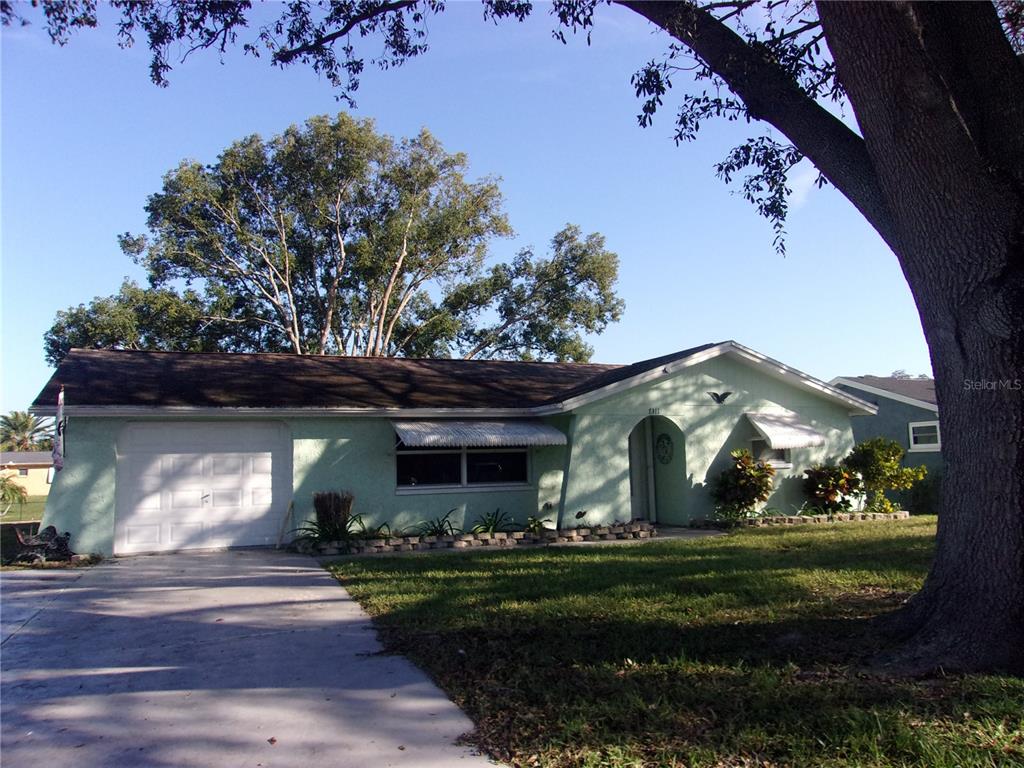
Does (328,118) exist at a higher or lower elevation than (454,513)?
higher

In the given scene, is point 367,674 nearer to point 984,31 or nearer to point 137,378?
point 984,31

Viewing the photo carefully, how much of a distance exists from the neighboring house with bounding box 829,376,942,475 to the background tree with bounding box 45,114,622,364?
1103 centimetres

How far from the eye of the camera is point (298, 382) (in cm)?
1520

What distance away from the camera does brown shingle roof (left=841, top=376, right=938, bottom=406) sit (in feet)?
76.4

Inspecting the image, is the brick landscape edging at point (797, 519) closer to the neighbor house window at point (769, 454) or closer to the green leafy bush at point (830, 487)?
the green leafy bush at point (830, 487)

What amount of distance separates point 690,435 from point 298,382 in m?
8.03

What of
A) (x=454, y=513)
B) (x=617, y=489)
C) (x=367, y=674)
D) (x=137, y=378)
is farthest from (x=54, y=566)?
(x=617, y=489)

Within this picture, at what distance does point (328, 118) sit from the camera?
28.2 meters

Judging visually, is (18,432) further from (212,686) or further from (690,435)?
(212,686)

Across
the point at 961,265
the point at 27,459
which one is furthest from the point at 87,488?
the point at 27,459

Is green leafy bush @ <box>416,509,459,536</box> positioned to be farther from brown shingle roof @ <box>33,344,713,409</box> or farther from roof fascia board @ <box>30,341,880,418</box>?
brown shingle roof @ <box>33,344,713,409</box>

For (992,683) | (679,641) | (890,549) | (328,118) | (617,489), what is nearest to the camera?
(992,683)

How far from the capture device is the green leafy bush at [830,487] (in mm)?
15945

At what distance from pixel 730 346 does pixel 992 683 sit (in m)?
11.4
